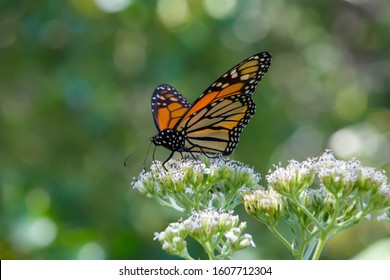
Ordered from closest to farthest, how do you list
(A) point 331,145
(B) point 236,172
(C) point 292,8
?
1. (B) point 236,172
2. (A) point 331,145
3. (C) point 292,8

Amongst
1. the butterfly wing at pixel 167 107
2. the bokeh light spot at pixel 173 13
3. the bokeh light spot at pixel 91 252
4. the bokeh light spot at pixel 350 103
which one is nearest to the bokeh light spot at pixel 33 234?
the bokeh light spot at pixel 91 252

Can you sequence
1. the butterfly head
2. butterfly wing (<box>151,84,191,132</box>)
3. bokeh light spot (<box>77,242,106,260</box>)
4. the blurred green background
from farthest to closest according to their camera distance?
the blurred green background
bokeh light spot (<box>77,242,106,260</box>)
butterfly wing (<box>151,84,191,132</box>)
the butterfly head

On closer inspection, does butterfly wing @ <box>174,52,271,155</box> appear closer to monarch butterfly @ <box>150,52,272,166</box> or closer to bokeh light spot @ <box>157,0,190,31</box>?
monarch butterfly @ <box>150,52,272,166</box>

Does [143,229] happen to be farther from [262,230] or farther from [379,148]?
[379,148]

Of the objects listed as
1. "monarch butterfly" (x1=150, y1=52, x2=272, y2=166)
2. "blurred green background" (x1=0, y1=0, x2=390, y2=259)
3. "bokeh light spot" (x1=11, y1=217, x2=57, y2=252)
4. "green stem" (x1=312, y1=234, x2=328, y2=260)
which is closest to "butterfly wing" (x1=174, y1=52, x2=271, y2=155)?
"monarch butterfly" (x1=150, y1=52, x2=272, y2=166)

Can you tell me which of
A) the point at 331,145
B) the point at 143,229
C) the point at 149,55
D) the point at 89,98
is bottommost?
the point at 143,229

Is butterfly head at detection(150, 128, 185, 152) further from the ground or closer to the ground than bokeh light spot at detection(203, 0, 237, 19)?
closer to the ground

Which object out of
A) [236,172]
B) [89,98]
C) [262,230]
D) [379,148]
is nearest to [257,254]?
[262,230]
